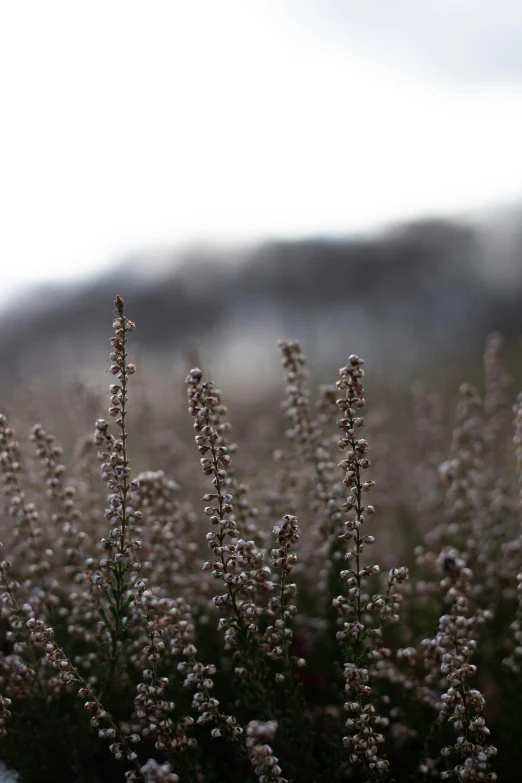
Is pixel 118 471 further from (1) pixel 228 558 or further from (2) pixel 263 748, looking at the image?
(2) pixel 263 748

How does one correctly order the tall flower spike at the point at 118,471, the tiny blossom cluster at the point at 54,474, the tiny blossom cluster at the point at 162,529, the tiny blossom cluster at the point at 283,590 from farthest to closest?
1. the tiny blossom cluster at the point at 162,529
2. the tiny blossom cluster at the point at 54,474
3. the tall flower spike at the point at 118,471
4. the tiny blossom cluster at the point at 283,590

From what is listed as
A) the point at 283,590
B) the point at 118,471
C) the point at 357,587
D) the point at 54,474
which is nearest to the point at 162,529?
the point at 54,474

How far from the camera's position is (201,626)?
12.2 ft

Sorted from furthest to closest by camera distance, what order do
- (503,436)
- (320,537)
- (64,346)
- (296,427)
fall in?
(64,346), (503,436), (320,537), (296,427)

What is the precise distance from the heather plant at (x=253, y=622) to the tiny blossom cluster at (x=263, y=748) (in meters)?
0.01

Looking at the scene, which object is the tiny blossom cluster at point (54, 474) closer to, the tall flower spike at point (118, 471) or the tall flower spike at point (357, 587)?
the tall flower spike at point (118, 471)

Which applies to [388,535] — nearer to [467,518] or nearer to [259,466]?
[259,466]

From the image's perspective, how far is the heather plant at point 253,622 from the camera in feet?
7.82

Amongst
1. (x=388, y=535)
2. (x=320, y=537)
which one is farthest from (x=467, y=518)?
(x=388, y=535)

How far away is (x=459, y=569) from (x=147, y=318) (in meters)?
Result: 9.28

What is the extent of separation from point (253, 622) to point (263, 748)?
0.57 metres

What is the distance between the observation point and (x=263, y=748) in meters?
1.99

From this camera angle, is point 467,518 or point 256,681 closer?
point 256,681

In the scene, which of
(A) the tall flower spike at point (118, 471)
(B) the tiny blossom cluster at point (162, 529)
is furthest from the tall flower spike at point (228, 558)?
(B) the tiny blossom cluster at point (162, 529)
